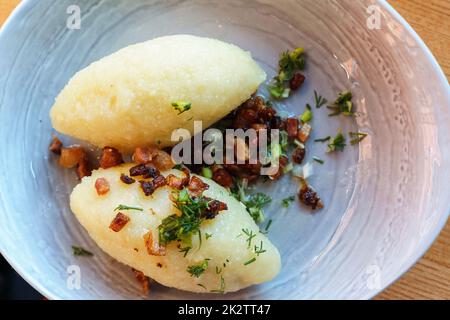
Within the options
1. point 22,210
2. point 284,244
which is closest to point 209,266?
point 284,244

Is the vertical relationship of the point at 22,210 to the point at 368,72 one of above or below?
below

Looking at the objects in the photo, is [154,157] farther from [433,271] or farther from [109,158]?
[433,271]

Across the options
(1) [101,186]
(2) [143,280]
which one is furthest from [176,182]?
(2) [143,280]

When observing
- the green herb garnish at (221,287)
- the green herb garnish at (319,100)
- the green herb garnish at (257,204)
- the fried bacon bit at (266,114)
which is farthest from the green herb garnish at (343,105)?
the green herb garnish at (221,287)
